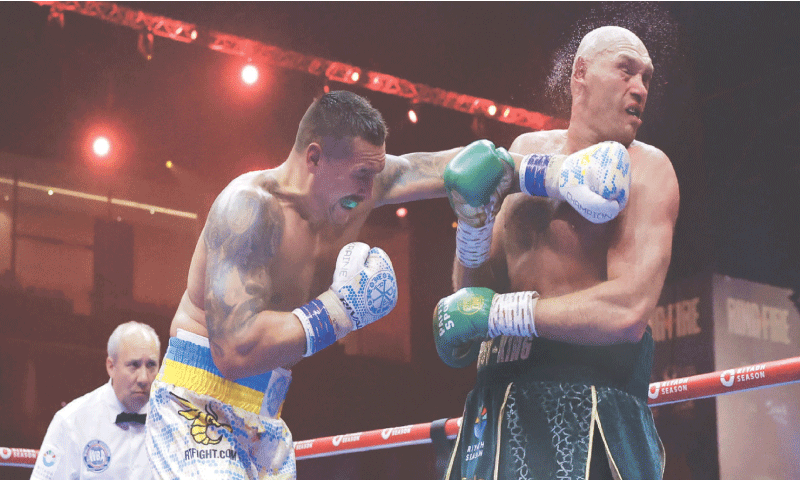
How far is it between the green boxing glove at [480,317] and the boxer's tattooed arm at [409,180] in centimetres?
52

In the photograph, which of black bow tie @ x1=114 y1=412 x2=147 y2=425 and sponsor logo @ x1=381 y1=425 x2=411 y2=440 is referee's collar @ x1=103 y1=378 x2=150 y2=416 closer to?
black bow tie @ x1=114 y1=412 x2=147 y2=425

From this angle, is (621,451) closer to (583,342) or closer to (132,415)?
(583,342)

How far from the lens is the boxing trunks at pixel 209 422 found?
1999 mm

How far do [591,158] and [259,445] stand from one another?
1158 mm

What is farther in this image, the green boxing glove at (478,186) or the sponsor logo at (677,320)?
the sponsor logo at (677,320)

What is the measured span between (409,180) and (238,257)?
569 mm

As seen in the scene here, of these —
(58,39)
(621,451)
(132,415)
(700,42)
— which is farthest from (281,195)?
(58,39)

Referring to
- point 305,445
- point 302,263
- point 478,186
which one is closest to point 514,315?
point 478,186

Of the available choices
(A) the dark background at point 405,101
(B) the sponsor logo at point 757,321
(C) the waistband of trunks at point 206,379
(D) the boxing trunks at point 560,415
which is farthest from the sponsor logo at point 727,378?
(B) the sponsor logo at point 757,321

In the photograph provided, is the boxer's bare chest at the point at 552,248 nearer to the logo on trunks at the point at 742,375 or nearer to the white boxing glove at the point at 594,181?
the white boxing glove at the point at 594,181

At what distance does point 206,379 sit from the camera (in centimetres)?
209

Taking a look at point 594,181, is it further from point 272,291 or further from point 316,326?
point 272,291

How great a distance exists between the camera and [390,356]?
9133 mm

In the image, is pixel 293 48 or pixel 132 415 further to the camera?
pixel 293 48
